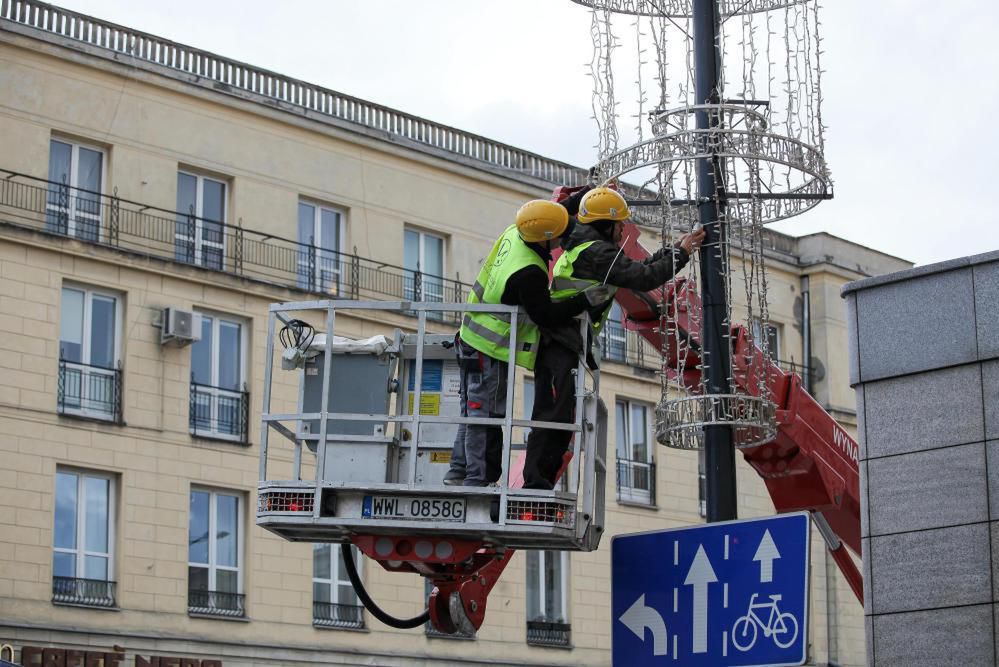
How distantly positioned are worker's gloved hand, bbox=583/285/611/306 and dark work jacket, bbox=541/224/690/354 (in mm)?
50

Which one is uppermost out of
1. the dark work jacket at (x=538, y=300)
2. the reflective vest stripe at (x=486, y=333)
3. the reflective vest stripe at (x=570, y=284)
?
the reflective vest stripe at (x=570, y=284)

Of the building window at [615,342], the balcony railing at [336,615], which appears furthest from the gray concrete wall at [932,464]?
the building window at [615,342]

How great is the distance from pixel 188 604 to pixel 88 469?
3341mm

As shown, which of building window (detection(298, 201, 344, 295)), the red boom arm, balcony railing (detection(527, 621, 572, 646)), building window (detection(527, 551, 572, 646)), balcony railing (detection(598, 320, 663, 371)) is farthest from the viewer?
balcony railing (detection(598, 320, 663, 371))

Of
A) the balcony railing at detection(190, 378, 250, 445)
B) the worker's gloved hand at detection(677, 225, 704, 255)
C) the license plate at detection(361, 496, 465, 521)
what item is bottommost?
the license plate at detection(361, 496, 465, 521)

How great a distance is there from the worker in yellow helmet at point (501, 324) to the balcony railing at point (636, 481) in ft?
101

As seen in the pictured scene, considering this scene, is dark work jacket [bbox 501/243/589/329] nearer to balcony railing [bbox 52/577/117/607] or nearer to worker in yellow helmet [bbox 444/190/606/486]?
worker in yellow helmet [bbox 444/190/606/486]

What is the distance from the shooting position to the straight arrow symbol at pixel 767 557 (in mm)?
9586

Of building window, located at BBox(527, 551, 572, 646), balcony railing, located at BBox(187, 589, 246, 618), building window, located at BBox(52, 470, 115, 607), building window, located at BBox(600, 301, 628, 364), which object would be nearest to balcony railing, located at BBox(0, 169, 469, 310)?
building window, located at BBox(600, 301, 628, 364)

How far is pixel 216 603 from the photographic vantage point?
35844 mm

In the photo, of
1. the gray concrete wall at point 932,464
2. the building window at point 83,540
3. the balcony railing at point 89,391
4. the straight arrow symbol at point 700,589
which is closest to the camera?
the straight arrow symbol at point 700,589

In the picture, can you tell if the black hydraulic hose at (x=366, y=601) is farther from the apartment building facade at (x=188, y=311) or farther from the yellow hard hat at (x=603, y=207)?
the apartment building facade at (x=188, y=311)

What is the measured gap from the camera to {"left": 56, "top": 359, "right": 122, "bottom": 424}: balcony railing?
112 ft

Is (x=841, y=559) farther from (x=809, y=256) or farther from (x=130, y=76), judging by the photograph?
(x=809, y=256)
